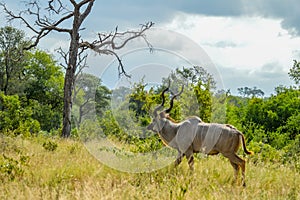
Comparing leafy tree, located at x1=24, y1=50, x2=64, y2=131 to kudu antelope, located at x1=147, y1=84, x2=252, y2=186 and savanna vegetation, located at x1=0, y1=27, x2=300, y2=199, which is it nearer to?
savanna vegetation, located at x1=0, y1=27, x2=300, y2=199

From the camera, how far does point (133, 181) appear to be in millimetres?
8438

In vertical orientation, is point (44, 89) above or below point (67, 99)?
above

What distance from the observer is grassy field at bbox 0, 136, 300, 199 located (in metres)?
6.97

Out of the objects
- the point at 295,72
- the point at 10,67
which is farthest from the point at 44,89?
the point at 295,72

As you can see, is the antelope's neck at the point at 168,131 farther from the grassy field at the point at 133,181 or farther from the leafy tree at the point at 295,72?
the leafy tree at the point at 295,72

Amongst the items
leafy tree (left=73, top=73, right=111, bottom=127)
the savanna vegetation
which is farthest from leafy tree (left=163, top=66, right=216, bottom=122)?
leafy tree (left=73, top=73, right=111, bottom=127)

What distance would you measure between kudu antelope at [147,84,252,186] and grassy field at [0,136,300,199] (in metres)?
0.38

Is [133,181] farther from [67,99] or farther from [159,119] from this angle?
[67,99]

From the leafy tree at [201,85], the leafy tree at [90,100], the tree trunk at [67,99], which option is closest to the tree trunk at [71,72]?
the tree trunk at [67,99]

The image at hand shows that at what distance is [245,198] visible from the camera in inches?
263

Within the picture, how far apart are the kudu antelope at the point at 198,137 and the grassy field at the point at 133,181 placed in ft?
1.26

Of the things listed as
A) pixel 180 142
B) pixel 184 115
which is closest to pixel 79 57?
pixel 184 115

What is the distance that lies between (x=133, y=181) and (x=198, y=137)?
1.85m

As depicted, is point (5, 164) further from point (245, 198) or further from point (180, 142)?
point (245, 198)
